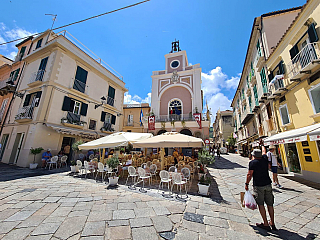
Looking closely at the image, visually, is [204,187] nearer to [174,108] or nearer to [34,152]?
[34,152]

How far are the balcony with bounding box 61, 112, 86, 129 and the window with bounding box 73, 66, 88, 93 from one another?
2515 millimetres

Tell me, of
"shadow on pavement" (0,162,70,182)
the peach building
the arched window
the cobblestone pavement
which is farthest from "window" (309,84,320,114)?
"shadow on pavement" (0,162,70,182)

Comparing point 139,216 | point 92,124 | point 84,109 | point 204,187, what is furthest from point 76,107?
point 204,187

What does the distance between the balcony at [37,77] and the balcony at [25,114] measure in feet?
6.26

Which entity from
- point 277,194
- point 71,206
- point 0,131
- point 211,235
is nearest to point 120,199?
point 71,206

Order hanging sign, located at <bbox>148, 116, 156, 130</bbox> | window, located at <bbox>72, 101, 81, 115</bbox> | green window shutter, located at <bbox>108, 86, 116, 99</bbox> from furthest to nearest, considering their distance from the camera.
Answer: hanging sign, located at <bbox>148, 116, 156, 130</bbox>, green window shutter, located at <bbox>108, 86, 116, 99</bbox>, window, located at <bbox>72, 101, 81, 115</bbox>

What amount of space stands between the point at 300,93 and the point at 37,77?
18.1 m

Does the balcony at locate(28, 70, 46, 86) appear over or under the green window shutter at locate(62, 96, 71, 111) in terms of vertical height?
over

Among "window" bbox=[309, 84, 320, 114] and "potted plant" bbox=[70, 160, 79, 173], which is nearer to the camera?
"window" bbox=[309, 84, 320, 114]

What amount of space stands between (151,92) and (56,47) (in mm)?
12147

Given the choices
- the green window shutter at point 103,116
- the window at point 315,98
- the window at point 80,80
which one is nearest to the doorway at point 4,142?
the window at point 80,80

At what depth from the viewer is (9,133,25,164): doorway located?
10094 millimetres

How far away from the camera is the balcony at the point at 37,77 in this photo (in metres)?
10.8

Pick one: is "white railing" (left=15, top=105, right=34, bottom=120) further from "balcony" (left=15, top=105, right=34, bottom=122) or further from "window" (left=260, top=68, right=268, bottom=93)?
"window" (left=260, top=68, right=268, bottom=93)
